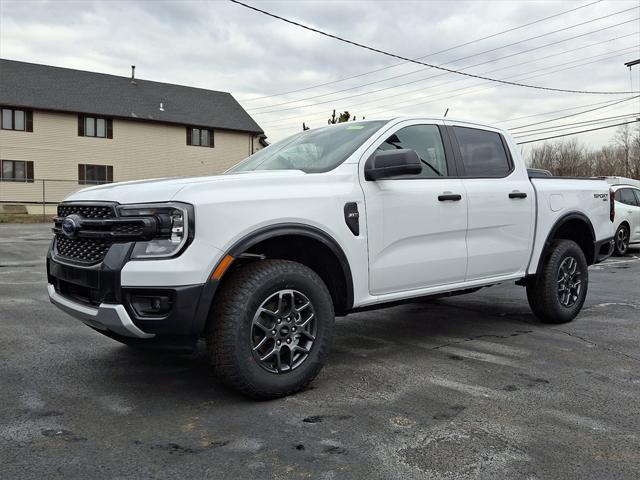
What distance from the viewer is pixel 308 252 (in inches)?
158

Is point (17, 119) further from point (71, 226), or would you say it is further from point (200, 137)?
point (71, 226)

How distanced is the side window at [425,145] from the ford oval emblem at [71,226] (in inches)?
89.6

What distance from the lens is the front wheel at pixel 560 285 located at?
560 centimetres

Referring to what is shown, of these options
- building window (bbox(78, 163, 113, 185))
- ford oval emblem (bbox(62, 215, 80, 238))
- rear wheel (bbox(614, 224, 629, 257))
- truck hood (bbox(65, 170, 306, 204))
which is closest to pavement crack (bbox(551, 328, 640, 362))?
truck hood (bbox(65, 170, 306, 204))

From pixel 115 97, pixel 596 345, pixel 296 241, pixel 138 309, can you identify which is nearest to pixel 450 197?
pixel 296 241

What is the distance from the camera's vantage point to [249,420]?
3279 millimetres

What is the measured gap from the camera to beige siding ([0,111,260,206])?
3150 centimetres

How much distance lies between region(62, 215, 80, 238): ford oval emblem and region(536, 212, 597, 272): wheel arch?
13.7ft

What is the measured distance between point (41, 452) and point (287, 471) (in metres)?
1.24

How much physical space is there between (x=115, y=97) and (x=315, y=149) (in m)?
34.2

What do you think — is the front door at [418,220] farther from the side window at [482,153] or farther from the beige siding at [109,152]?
the beige siding at [109,152]

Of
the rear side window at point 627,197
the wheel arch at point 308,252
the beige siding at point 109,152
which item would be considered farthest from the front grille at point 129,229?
the beige siding at point 109,152

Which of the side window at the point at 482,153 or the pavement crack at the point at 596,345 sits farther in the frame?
the side window at the point at 482,153

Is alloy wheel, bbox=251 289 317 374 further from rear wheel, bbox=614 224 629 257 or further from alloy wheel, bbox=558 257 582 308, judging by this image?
rear wheel, bbox=614 224 629 257
